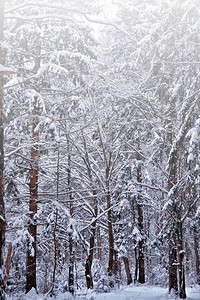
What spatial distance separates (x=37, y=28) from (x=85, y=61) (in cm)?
280

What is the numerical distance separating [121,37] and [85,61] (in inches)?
374

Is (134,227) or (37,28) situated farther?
(134,227)

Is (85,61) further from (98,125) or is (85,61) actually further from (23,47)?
(98,125)

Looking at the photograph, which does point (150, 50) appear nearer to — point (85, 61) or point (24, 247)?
point (85, 61)

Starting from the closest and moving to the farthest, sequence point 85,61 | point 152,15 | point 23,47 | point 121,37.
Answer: point 85,61, point 23,47, point 152,15, point 121,37

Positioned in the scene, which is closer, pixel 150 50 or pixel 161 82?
pixel 150 50

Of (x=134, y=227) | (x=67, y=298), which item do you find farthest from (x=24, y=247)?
(x=134, y=227)

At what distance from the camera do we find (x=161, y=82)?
36.0ft

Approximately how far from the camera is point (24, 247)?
974 cm

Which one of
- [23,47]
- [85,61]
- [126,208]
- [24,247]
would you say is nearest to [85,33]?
[85,61]

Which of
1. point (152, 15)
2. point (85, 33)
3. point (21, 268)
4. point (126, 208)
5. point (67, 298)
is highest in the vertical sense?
point (152, 15)

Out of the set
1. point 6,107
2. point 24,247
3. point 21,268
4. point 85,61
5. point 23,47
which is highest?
point 23,47

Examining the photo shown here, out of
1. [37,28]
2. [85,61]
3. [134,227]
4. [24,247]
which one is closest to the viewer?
[85,61]

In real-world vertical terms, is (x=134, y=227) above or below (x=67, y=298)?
above
